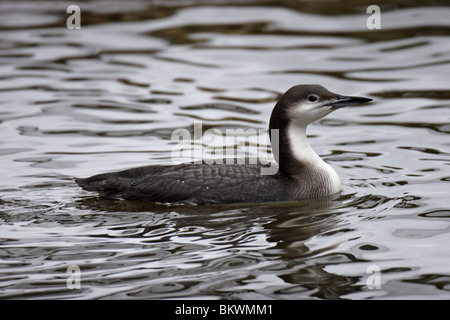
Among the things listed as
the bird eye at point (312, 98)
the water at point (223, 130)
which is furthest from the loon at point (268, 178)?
the water at point (223, 130)

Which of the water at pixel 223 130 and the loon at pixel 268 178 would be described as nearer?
the water at pixel 223 130

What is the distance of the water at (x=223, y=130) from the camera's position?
564 centimetres

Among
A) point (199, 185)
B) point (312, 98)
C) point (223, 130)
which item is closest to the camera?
point (199, 185)

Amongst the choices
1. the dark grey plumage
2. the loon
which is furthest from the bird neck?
the dark grey plumage

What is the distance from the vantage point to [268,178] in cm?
712

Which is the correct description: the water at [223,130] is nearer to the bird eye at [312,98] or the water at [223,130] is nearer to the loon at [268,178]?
the loon at [268,178]

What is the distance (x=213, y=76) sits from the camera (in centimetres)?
1146

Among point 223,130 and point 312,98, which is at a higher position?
point 312,98

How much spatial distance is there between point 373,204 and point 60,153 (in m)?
3.34

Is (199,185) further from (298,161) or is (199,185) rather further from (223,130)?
(223,130)

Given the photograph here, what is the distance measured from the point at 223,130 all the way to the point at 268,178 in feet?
8.08

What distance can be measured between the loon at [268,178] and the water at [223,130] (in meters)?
0.10

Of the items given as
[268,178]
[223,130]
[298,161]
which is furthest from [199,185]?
[223,130]
